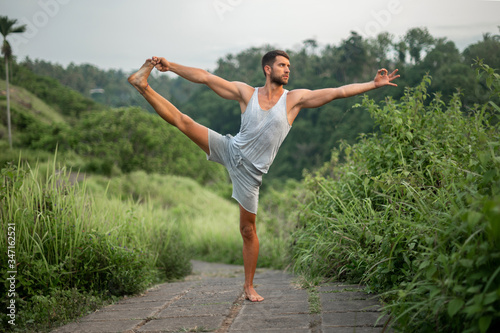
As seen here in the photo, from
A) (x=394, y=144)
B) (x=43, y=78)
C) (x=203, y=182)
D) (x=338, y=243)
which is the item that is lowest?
(x=203, y=182)

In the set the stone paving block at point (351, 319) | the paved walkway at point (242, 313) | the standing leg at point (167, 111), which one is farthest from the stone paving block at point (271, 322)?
the standing leg at point (167, 111)

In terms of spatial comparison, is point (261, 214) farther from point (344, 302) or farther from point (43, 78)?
point (43, 78)

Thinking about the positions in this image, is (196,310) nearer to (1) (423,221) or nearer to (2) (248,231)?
(2) (248,231)

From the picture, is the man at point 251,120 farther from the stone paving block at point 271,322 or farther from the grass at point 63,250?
the grass at point 63,250

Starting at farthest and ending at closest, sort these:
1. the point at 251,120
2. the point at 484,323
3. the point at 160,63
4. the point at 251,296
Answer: the point at 160,63, the point at 251,120, the point at 251,296, the point at 484,323

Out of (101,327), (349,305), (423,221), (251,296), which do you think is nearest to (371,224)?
(423,221)

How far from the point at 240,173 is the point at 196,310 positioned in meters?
1.04

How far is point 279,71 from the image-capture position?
3.42 meters

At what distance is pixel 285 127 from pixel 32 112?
19.3 metres

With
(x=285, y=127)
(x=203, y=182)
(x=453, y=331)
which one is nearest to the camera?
(x=453, y=331)

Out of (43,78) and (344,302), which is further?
(43,78)

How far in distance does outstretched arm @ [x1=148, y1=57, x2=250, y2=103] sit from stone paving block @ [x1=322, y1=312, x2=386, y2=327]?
175 cm

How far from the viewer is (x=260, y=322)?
2.65m

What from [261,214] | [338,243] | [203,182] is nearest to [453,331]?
[338,243]
